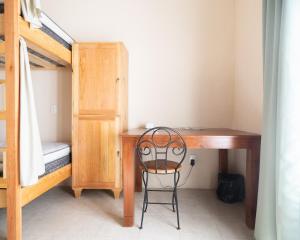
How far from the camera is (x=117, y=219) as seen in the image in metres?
1.93

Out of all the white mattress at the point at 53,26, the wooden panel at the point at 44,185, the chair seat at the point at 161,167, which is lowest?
the wooden panel at the point at 44,185

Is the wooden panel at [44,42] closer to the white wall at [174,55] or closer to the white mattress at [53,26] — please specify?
the white mattress at [53,26]

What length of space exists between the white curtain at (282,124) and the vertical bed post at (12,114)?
1.70m

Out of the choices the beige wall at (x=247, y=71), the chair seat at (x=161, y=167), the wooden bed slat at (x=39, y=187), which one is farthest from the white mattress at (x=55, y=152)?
the beige wall at (x=247, y=71)

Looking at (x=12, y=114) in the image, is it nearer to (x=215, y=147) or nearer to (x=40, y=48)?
(x=40, y=48)

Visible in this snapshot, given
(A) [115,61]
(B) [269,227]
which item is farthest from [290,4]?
(A) [115,61]

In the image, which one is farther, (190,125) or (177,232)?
(190,125)

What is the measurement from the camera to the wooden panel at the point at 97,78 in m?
2.31

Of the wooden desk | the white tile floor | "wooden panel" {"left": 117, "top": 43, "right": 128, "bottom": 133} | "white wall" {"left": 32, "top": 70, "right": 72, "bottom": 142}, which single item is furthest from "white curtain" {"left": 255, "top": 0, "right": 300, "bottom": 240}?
"white wall" {"left": 32, "top": 70, "right": 72, "bottom": 142}

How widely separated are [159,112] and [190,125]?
0.43 meters

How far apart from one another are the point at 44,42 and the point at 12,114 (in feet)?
2.29

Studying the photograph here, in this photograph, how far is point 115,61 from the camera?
90.6 inches

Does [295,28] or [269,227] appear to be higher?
[295,28]

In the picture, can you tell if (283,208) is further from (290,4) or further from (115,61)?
(115,61)
